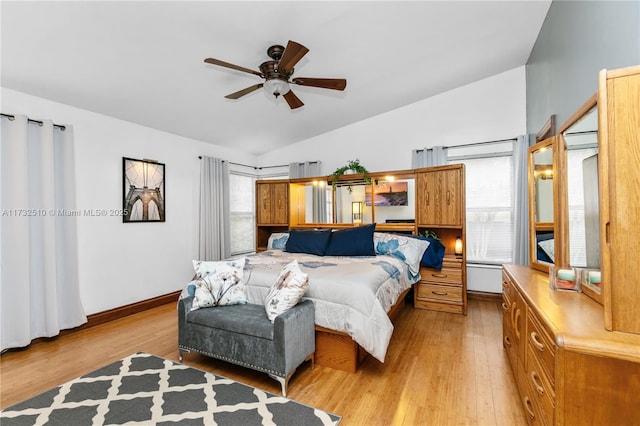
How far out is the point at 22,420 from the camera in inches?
71.5

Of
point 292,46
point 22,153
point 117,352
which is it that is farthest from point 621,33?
point 22,153

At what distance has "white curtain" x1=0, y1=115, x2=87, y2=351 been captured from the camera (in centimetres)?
274

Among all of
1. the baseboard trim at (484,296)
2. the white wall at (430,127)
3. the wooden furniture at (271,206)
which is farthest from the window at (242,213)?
the baseboard trim at (484,296)

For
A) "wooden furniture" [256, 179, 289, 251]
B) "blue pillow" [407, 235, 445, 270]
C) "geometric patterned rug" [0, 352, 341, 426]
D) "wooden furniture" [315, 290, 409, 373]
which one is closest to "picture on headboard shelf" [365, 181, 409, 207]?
"blue pillow" [407, 235, 445, 270]

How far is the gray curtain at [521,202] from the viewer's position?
149 inches

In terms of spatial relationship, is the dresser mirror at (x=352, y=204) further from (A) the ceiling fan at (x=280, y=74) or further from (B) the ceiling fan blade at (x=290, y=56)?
(B) the ceiling fan blade at (x=290, y=56)

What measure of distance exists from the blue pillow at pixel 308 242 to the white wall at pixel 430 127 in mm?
1664

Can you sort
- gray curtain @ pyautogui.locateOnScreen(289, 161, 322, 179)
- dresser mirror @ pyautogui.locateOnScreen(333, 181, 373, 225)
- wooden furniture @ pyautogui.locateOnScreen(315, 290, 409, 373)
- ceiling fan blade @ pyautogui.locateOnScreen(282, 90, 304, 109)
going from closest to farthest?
wooden furniture @ pyautogui.locateOnScreen(315, 290, 409, 373), ceiling fan blade @ pyautogui.locateOnScreen(282, 90, 304, 109), dresser mirror @ pyautogui.locateOnScreen(333, 181, 373, 225), gray curtain @ pyautogui.locateOnScreen(289, 161, 322, 179)

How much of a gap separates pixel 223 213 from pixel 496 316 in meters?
4.13

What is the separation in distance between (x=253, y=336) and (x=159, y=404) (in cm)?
71

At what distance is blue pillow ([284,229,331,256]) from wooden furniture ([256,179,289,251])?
0.92 m

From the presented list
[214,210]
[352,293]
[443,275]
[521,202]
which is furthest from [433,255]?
[214,210]

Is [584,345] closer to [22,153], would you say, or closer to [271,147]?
[22,153]

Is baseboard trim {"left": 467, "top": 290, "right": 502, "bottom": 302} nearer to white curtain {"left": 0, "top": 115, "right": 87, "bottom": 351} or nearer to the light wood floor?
the light wood floor
